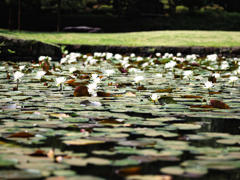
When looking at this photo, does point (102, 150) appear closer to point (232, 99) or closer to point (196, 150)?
point (196, 150)

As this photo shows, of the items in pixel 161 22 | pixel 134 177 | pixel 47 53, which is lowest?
pixel 134 177

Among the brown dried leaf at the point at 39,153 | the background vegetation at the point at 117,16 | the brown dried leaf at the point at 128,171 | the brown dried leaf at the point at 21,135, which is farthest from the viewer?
the background vegetation at the point at 117,16

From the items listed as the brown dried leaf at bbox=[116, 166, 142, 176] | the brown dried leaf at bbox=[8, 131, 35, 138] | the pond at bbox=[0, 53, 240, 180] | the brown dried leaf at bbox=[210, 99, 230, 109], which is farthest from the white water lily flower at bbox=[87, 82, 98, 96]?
the brown dried leaf at bbox=[116, 166, 142, 176]

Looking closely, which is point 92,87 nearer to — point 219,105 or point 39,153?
point 219,105

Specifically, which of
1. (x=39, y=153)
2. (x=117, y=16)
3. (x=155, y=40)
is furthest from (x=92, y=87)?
(x=117, y=16)

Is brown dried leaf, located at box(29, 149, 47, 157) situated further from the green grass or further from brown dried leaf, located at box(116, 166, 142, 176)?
the green grass

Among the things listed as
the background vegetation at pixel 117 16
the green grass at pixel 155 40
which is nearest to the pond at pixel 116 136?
the green grass at pixel 155 40

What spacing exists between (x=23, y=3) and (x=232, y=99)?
19.8 metres

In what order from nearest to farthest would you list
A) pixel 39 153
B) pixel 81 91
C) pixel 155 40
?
pixel 39 153
pixel 81 91
pixel 155 40

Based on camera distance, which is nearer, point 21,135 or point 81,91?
point 21,135

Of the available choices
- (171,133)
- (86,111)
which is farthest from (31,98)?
(171,133)

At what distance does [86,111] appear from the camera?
7.78ft

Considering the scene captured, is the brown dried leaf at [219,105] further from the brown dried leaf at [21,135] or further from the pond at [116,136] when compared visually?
the brown dried leaf at [21,135]

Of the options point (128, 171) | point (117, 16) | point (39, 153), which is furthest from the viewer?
point (117, 16)
